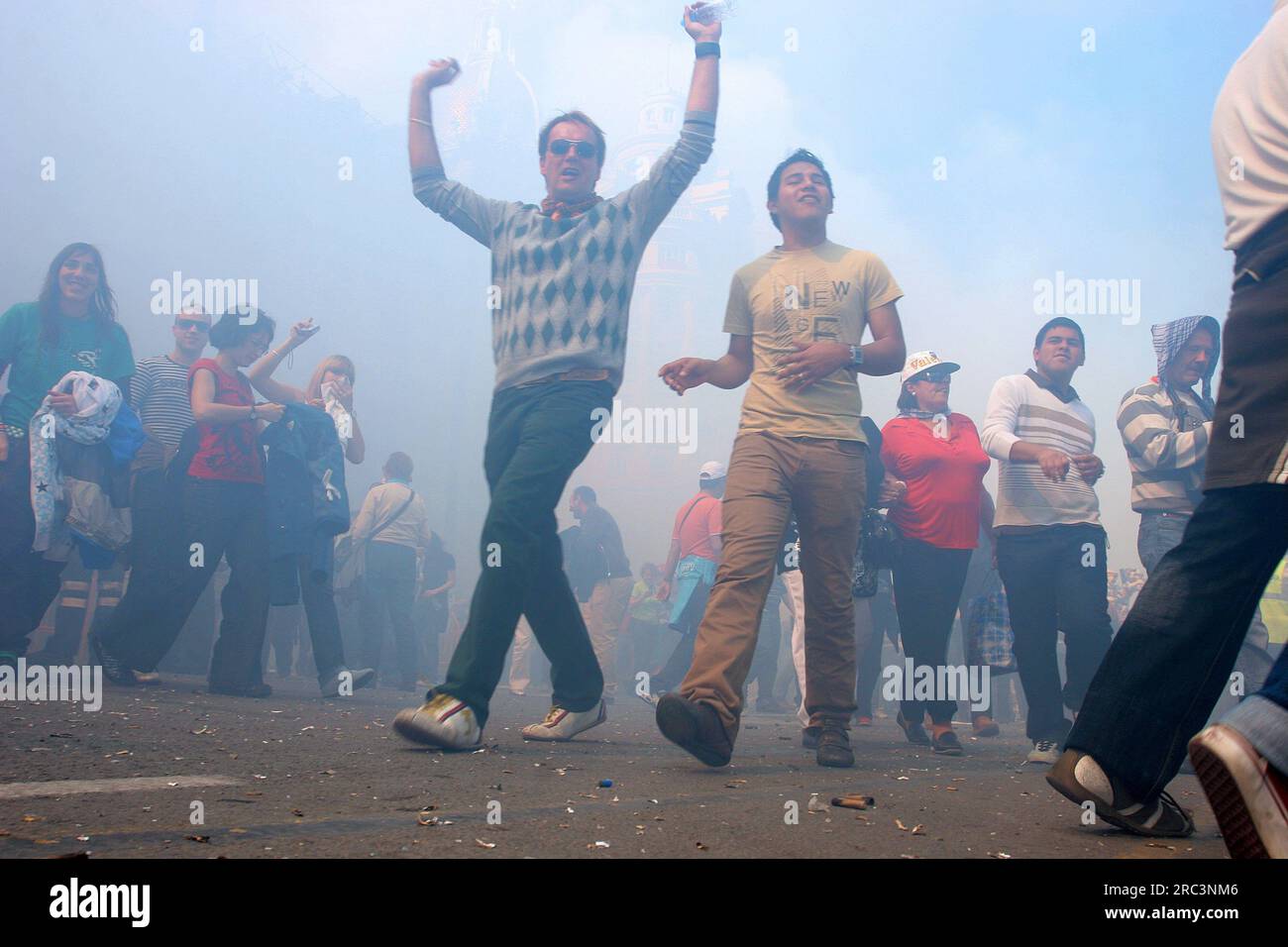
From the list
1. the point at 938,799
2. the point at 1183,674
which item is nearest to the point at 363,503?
the point at 938,799

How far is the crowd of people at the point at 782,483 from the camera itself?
2221mm

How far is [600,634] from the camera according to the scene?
11148 millimetres

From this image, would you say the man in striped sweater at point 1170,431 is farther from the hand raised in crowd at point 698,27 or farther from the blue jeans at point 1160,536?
the hand raised in crowd at point 698,27

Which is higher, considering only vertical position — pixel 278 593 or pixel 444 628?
pixel 278 593

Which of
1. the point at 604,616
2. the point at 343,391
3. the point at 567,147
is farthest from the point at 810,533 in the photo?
the point at 604,616

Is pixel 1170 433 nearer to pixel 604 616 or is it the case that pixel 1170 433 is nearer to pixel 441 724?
pixel 441 724

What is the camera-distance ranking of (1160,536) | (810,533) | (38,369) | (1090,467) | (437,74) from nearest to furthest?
(810,533), (437,74), (1090,467), (1160,536), (38,369)

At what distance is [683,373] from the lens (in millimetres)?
4141

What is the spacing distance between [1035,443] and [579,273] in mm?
2542

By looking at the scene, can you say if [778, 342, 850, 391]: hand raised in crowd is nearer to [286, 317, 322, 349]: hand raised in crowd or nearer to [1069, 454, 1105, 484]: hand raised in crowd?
[1069, 454, 1105, 484]: hand raised in crowd

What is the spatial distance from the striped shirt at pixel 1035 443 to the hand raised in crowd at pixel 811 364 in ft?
4.32

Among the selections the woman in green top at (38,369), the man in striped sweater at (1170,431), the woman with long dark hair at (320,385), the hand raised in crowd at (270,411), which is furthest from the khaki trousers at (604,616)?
the man in striped sweater at (1170,431)
